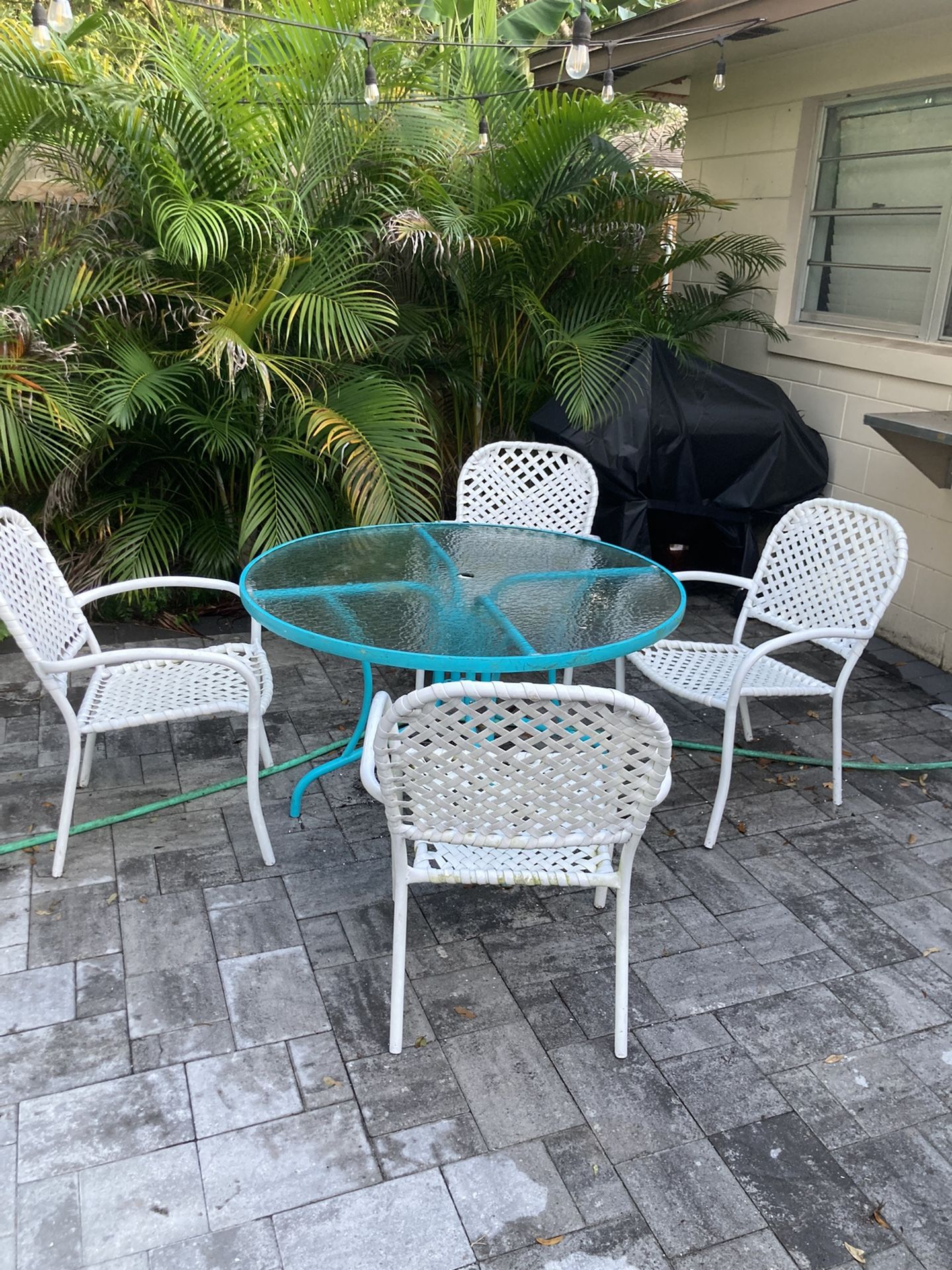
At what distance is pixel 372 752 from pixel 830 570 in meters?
1.67

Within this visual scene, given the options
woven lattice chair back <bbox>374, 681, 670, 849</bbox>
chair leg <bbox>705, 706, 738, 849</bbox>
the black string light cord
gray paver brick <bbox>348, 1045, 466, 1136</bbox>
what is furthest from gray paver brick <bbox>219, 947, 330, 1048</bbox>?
the black string light cord

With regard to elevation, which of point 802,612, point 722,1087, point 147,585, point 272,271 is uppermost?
point 272,271

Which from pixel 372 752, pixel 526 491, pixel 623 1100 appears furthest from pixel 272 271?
pixel 623 1100

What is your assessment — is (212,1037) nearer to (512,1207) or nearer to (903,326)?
(512,1207)

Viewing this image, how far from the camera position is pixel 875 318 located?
4.64m

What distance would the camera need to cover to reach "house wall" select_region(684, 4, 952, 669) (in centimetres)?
418

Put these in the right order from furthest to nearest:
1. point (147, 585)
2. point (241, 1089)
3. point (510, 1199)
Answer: point (147, 585) < point (241, 1089) < point (510, 1199)

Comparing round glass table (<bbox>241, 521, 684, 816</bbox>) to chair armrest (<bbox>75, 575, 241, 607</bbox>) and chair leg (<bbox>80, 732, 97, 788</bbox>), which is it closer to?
chair armrest (<bbox>75, 575, 241, 607</bbox>)

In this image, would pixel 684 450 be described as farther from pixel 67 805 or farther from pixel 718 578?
pixel 67 805

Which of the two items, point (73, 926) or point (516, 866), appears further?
point (73, 926)

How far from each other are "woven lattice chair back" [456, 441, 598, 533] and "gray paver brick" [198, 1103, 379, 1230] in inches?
95.9

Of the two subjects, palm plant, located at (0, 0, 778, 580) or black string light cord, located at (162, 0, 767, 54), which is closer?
black string light cord, located at (162, 0, 767, 54)

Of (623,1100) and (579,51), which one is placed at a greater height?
(579,51)

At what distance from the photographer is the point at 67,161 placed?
13.5 ft
